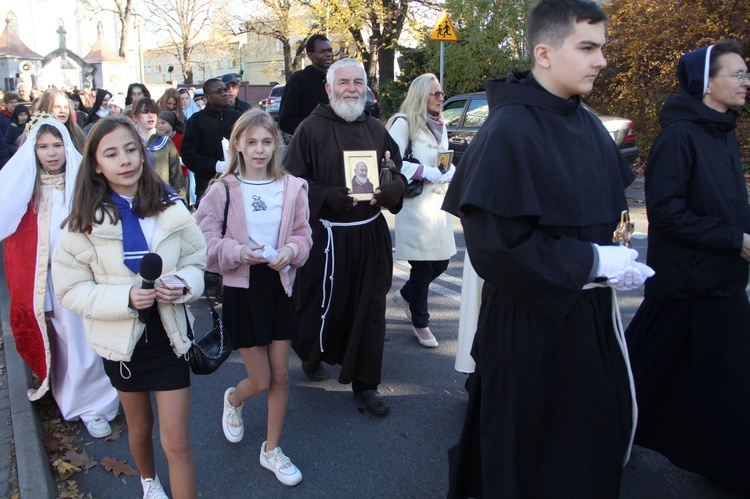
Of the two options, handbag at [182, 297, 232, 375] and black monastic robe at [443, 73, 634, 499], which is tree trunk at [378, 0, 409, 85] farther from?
black monastic robe at [443, 73, 634, 499]

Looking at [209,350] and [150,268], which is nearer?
[150,268]

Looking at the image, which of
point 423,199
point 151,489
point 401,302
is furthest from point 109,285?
point 401,302

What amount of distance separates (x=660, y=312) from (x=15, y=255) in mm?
3615

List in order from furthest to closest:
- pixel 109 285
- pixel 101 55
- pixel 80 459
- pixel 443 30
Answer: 1. pixel 101 55
2. pixel 443 30
3. pixel 80 459
4. pixel 109 285

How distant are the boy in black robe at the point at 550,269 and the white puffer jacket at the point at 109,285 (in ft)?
4.00

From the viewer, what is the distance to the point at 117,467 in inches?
→ 139

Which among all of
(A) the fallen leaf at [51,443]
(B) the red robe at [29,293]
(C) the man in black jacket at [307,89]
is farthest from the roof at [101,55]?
(A) the fallen leaf at [51,443]

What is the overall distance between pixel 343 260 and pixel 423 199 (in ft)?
4.27

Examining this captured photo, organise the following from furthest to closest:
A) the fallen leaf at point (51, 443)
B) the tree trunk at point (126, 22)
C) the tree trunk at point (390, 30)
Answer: the tree trunk at point (126, 22) → the tree trunk at point (390, 30) → the fallen leaf at point (51, 443)

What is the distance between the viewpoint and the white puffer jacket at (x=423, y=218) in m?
5.07

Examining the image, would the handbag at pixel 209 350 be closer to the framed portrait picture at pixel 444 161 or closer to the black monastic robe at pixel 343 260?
the black monastic robe at pixel 343 260

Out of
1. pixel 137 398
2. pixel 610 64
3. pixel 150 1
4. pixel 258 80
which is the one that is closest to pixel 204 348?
pixel 137 398

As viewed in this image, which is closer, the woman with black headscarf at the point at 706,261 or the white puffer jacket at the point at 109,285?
the white puffer jacket at the point at 109,285

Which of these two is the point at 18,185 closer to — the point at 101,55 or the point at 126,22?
the point at 126,22
